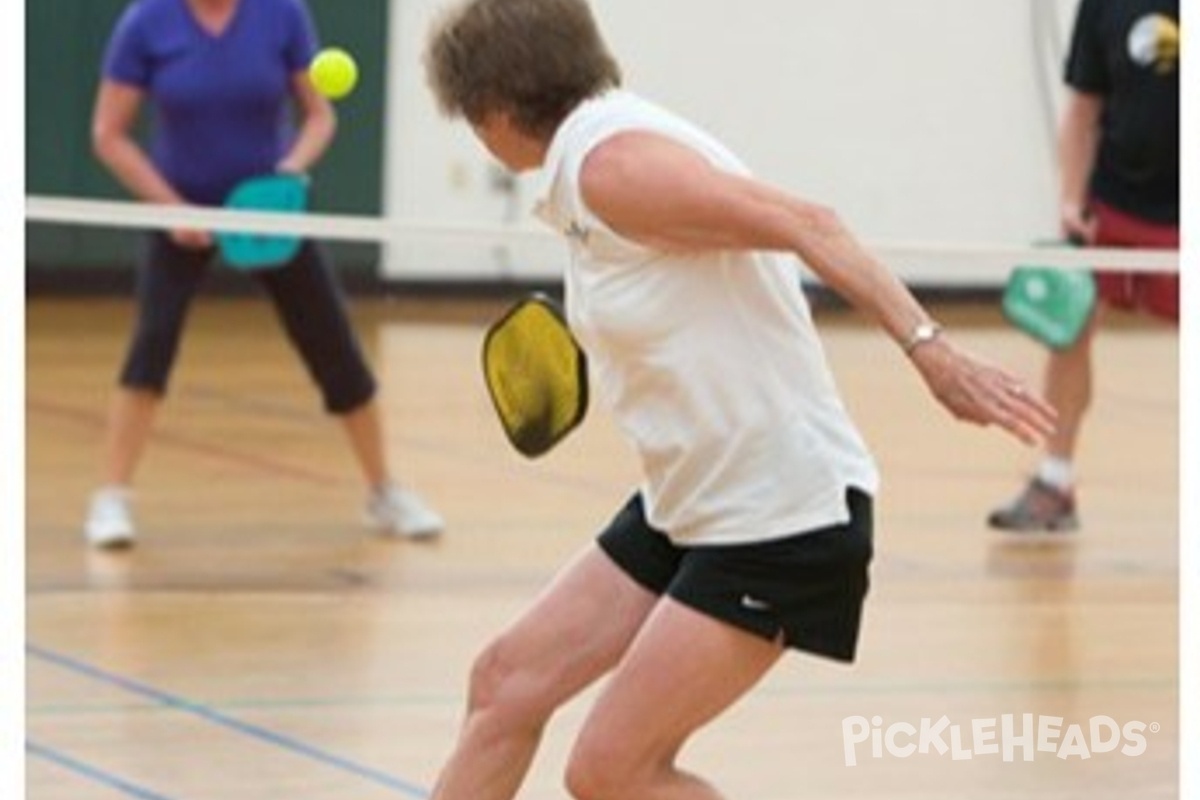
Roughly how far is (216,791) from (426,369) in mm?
→ 7599

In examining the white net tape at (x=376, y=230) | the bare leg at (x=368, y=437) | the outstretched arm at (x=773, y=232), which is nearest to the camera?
the outstretched arm at (x=773, y=232)

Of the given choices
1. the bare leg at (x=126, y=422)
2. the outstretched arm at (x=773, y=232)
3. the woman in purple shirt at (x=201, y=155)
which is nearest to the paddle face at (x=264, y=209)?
the woman in purple shirt at (x=201, y=155)

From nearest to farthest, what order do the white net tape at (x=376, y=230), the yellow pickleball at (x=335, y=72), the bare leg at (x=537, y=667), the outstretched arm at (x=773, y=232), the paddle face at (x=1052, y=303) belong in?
the outstretched arm at (x=773, y=232) → the bare leg at (x=537, y=667) → the yellow pickleball at (x=335, y=72) → the white net tape at (x=376, y=230) → the paddle face at (x=1052, y=303)

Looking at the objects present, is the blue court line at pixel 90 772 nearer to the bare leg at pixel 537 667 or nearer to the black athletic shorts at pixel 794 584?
the bare leg at pixel 537 667

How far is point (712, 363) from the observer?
4.99m

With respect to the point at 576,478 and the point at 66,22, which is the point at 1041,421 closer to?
the point at 576,478

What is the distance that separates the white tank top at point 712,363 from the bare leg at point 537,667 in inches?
9.5

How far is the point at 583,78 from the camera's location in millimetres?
5020

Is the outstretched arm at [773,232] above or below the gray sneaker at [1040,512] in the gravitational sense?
above

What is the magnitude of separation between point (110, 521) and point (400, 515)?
0.88 metres

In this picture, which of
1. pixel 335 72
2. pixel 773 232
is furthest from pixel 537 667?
pixel 335 72

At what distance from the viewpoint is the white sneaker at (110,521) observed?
9430mm

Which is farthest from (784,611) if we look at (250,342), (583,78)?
(250,342)

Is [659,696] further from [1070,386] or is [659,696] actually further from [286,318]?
[1070,386]
